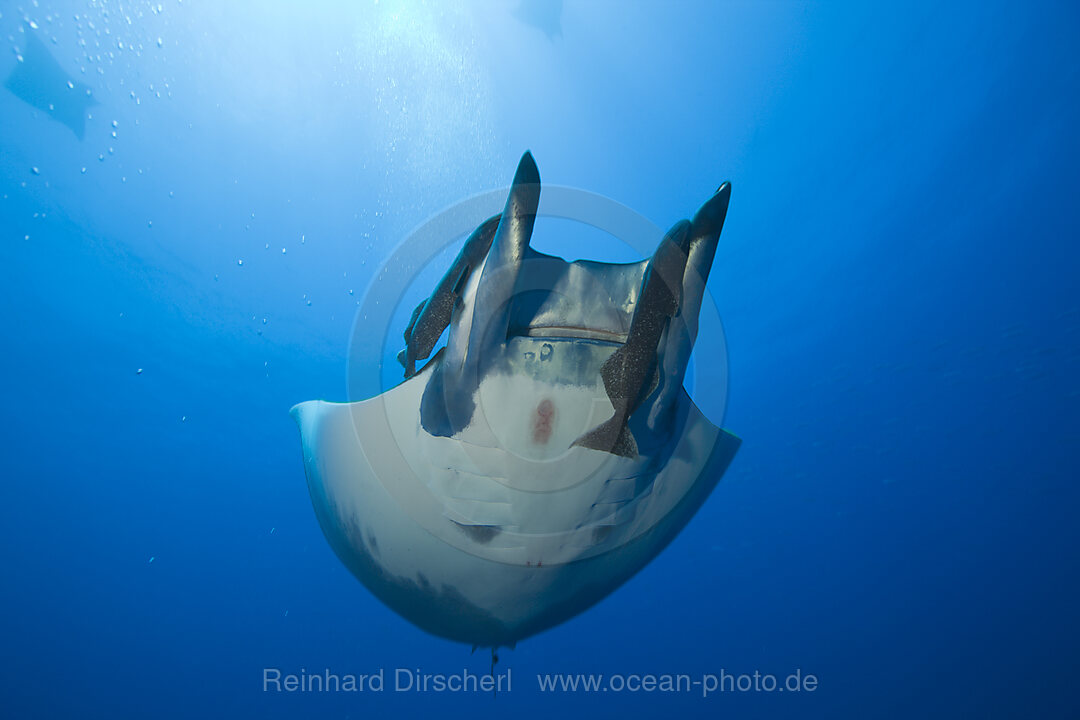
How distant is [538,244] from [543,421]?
625 centimetres

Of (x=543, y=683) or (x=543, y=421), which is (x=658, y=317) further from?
(x=543, y=683)

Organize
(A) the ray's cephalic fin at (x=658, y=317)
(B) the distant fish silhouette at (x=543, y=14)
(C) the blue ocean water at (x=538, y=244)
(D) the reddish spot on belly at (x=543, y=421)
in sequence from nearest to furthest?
(A) the ray's cephalic fin at (x=658, y=317) → (D) the reddish spot on belly at (x=543, y=421) → (B) the distant fish silhouette at (x=543, y=14) → (C) the blue ocean water at (x=538, y=244)

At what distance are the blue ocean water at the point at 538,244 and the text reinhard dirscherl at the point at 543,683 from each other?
2.23ft

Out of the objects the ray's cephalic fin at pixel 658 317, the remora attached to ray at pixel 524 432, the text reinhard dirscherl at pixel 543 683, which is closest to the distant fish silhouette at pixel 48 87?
the remora attached to ray at pixel 524 432

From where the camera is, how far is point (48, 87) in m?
6.49

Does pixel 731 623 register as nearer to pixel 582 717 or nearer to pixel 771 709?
pixel 771 709

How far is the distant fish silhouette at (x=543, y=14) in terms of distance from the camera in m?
5.42

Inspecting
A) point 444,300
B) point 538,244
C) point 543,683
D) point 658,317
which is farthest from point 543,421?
point 543,683

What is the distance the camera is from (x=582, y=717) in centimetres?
2133

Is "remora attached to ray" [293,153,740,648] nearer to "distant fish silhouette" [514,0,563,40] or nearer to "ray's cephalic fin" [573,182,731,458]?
"ray's cephalic fin" [573,182,731,458]

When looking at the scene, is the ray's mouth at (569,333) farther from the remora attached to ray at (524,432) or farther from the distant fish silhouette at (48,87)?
the distant fish silhouette at (48,87)

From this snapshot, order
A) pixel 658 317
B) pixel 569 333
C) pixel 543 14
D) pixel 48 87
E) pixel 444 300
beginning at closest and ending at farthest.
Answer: pixel 658 317
pixel 569 333
pixel 444 300
pixel 543 14
pixel 48 87

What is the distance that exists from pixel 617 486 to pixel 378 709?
2566cm

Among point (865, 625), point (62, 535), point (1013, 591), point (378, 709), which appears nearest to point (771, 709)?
point (865, 625)
